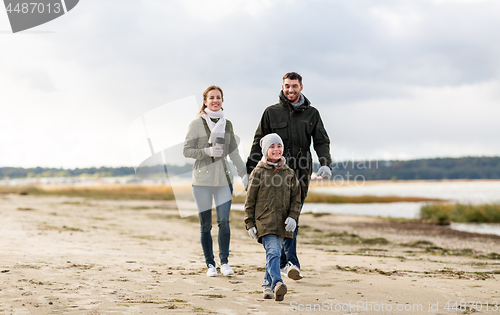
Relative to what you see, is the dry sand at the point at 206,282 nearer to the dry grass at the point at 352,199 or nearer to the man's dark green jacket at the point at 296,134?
the man's dark green jacket at the point at 296,134

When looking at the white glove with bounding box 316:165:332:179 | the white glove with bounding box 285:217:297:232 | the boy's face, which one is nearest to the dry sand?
the white glove with bounding box 285:217:297:232

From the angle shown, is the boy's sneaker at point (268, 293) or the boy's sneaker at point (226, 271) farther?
the boy's sneaker at point (226, 271)

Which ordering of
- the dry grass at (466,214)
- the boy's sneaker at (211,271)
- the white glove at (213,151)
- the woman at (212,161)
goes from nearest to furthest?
the white glove at (213,151)
the woman at (212,161)
the boy's sneaker at (211,271)
the dry grass at (466,214)

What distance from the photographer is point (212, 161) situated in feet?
16.7

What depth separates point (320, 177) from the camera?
4934mm

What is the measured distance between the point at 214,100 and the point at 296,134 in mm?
1020

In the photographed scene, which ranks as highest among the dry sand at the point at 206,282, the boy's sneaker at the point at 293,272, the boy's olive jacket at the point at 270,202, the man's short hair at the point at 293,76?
the man's short hair at the point at 293,76

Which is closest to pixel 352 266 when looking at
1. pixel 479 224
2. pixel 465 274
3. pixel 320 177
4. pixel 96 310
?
pixel 465 274

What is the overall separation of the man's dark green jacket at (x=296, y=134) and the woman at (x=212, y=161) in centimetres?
35

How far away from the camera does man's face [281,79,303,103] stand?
490 cm

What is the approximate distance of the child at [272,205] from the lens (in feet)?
13.7

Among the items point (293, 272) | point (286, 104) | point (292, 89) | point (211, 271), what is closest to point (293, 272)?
point (293, 272)

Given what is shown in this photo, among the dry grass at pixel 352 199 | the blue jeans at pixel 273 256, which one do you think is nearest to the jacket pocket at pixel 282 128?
the blue jeans at pixel 273 256

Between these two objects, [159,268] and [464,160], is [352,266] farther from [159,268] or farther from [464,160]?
[464,160]
